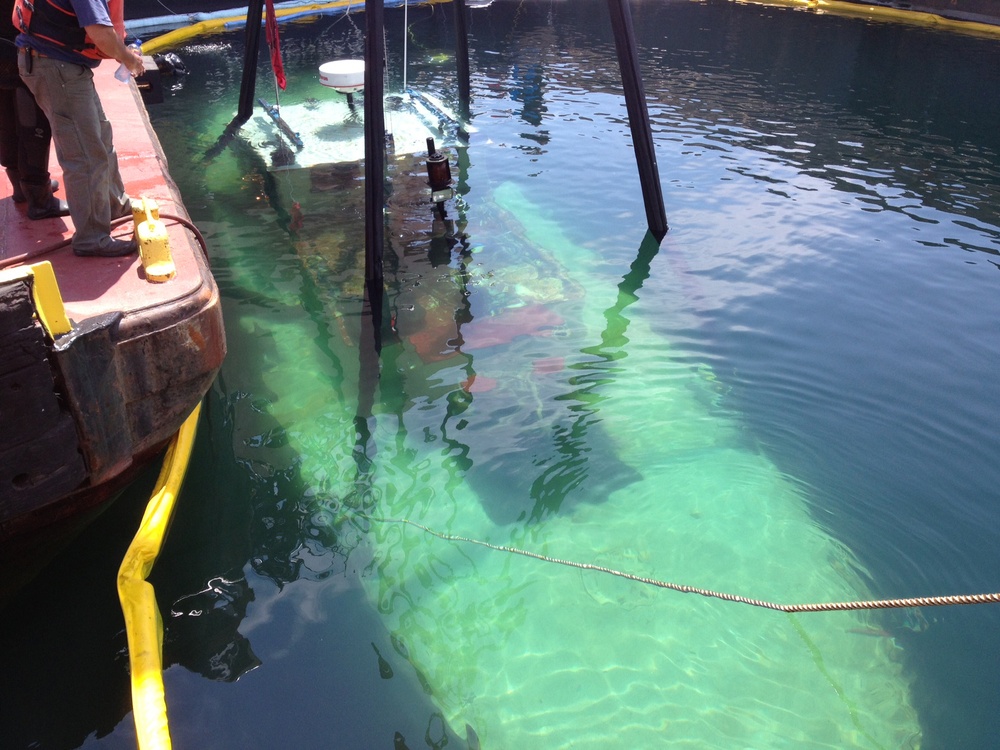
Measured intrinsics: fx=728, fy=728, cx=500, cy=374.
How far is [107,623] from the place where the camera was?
372 centimetres

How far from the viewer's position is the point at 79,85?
152 inches

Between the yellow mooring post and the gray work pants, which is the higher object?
the gray work pants

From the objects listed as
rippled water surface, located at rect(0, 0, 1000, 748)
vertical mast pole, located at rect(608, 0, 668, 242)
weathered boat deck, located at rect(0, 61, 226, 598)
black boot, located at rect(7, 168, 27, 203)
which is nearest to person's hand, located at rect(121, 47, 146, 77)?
weathered boat deck, located at rect(0, 61, 226, 598)

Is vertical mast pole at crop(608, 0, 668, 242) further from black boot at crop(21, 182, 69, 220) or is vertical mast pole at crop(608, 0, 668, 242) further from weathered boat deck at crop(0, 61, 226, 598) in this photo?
black boot at crop(21, 182, 69, 220)

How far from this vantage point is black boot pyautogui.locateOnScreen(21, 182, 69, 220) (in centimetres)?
448

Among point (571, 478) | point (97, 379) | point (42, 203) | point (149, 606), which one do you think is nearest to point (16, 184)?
point (42, 203)

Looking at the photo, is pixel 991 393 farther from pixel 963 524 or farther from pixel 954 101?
pixel 954 101

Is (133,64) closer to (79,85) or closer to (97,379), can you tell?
(79,85)

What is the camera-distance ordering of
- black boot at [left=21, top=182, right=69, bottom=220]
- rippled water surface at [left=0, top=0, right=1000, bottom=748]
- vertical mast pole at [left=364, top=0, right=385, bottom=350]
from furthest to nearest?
Result: vertical mast pole at [left=364, top=0, right=385, bottom=350] < black boot at [left=21, top=182, right=69, bottom=220] < rippled water surface at [left=0, top=0, right=1000, bottom=748]

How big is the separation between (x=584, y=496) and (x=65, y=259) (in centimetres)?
339

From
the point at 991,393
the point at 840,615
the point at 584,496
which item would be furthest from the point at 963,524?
the point at 584,496

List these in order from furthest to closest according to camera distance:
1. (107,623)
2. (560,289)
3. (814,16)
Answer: (814,16) < (560,289) < (107,623)

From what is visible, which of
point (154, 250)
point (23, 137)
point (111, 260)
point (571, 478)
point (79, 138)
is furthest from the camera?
point (571, 478)

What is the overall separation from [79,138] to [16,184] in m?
1.12
